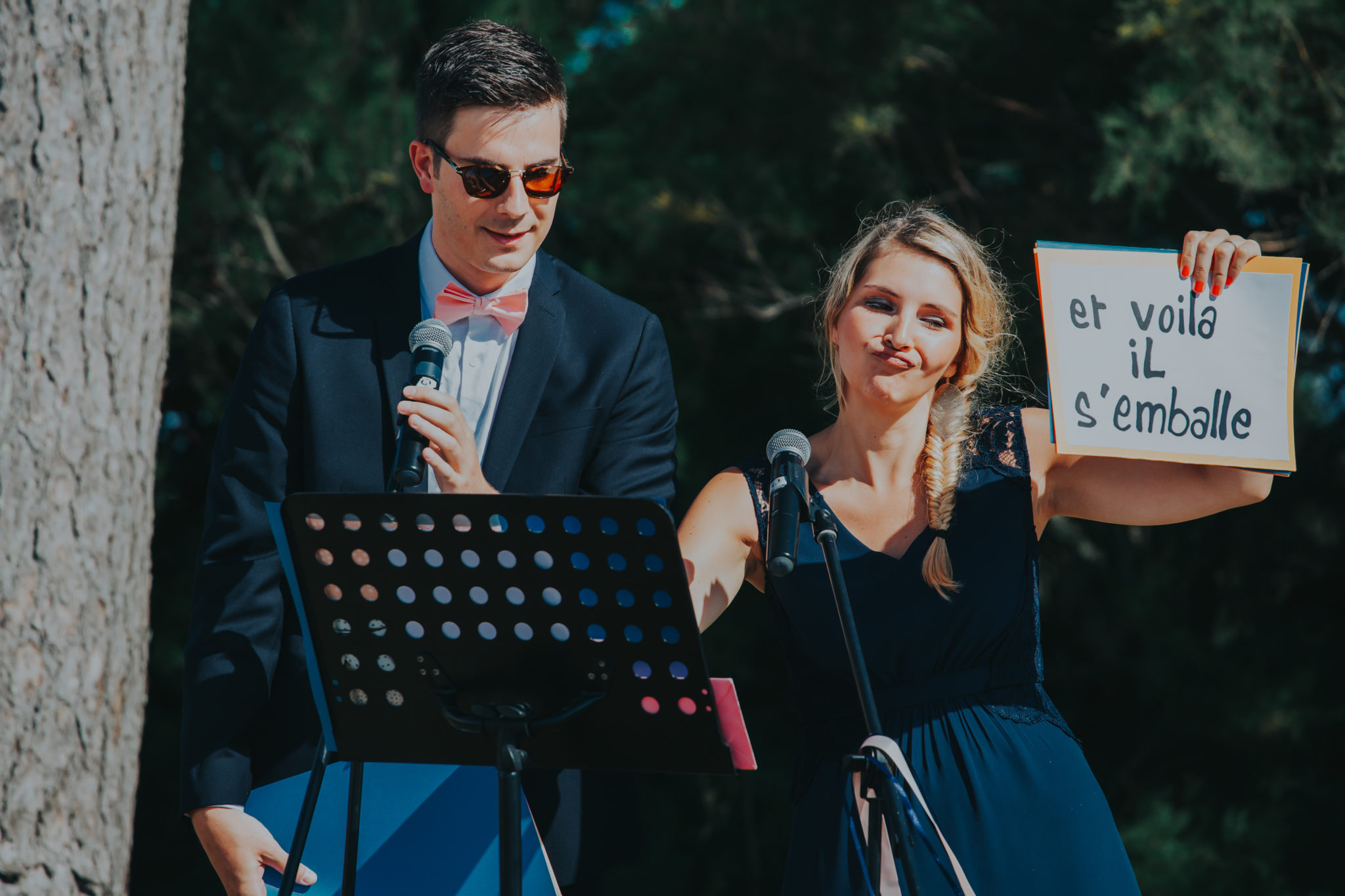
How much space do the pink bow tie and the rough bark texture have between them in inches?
39.9

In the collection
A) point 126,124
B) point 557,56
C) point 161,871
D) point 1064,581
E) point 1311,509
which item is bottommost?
point 161,871

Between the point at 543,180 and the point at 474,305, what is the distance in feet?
0.83

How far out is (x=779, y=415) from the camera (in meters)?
5.51

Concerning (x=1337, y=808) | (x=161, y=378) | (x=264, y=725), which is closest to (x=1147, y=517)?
(x=264, y=725)

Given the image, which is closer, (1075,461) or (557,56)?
(1075,461)

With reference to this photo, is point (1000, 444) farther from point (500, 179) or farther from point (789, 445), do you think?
point (500, 179)

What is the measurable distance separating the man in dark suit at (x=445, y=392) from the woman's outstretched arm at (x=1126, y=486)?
0.73 m

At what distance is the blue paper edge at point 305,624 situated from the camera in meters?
1.68

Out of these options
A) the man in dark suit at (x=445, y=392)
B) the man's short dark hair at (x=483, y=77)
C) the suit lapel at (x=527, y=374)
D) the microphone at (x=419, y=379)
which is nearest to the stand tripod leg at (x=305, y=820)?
the man in dark suit at (x=445, y=392)

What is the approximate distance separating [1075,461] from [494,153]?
118cm

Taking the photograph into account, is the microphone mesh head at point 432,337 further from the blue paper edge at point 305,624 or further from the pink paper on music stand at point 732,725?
the pink paper on music stand at point 732,725

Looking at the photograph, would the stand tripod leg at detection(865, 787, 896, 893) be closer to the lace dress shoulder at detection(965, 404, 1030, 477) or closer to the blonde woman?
the blonde woman

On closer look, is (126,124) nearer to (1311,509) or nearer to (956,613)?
(956,613)

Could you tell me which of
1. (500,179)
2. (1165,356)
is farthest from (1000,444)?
(500,179)
